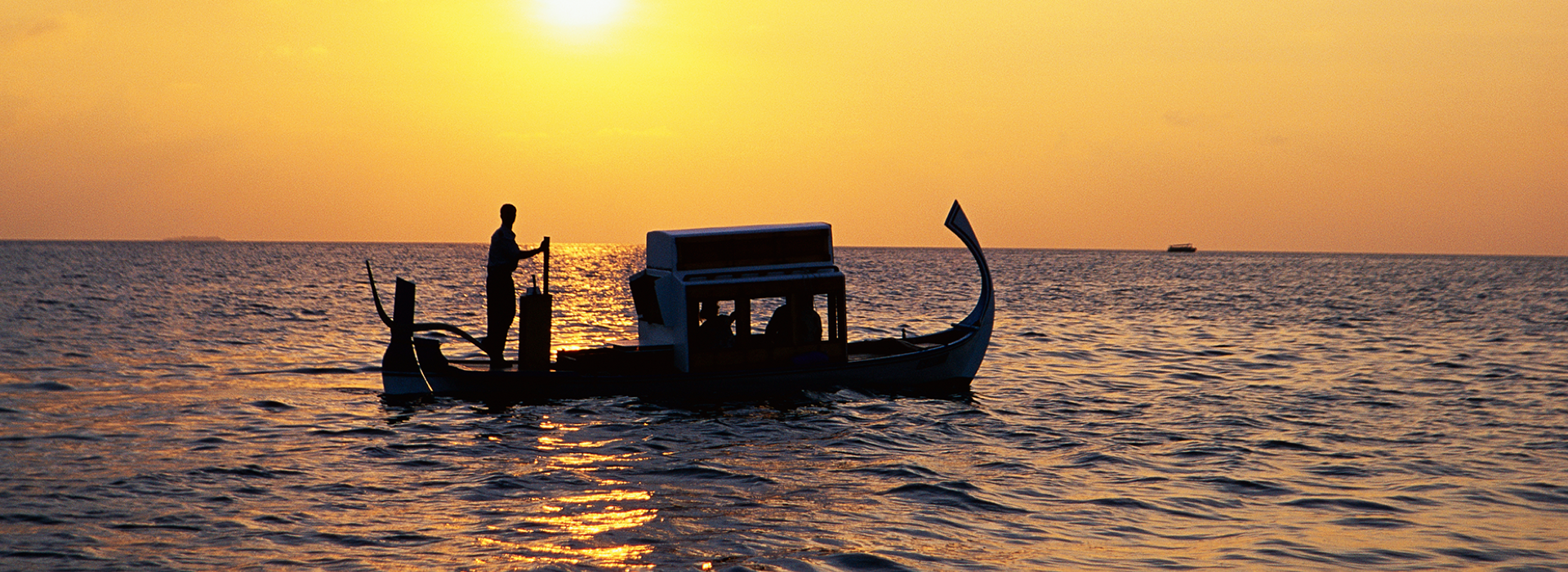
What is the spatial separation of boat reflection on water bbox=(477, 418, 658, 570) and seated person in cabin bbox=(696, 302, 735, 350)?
490 cm

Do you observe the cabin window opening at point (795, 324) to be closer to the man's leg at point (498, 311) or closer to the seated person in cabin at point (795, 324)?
the seated person in cabin at point (795, 324)

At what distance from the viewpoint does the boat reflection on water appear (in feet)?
29.3

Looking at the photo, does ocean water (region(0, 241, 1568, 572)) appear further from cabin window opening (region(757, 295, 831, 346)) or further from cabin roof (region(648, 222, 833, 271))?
cabin roof (region(648, 222, 833, 271))

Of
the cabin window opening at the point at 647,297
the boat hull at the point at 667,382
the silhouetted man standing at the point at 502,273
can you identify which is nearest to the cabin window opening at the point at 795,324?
the boat hull at the point at 667,382

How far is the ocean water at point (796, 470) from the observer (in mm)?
9398

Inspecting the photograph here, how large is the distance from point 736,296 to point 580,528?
25.8 feet

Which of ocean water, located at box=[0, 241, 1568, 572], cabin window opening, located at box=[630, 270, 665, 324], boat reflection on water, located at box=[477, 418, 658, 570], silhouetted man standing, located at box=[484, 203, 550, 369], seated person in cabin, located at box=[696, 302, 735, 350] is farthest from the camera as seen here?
cabin window opening, located at box=[630, 270, 665, 324]

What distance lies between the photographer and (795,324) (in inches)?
710

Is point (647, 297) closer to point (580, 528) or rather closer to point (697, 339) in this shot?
point (697, 339)

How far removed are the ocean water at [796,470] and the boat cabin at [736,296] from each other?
907 millimetres

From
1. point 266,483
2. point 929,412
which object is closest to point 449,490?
point 266,483

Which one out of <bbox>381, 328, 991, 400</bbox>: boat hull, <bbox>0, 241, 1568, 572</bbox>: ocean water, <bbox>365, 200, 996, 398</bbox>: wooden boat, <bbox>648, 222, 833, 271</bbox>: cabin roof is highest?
<bbox>648, 222, 833, 271</bbox>: cabin roof

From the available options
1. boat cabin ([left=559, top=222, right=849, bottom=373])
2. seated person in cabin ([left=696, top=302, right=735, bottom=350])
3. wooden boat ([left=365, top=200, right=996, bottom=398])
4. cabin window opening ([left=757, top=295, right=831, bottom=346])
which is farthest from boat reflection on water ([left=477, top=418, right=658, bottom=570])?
cabin window opening ([left=757, top=295, right=831, bottom=346])

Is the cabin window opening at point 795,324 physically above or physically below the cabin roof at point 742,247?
below
